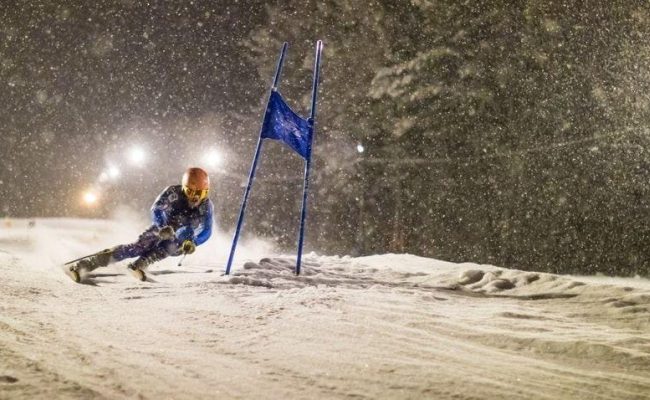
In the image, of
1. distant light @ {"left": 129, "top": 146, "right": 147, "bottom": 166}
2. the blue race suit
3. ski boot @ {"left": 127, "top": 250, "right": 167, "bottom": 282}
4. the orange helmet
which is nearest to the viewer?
ski boot @ {"left": 127, "top": 250, "right": 167, "bottom": 282}

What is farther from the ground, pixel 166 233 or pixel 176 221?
pixel 176 221

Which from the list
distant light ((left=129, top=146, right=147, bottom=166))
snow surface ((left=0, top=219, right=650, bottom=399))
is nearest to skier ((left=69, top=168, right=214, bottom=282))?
snow surface ((left=0, top=219, right=650, bottom=399))

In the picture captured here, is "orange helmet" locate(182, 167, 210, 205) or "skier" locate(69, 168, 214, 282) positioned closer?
"skier" locate(69, 168, 214, 282)

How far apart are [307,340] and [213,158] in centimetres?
1767

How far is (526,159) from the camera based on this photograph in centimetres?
1498

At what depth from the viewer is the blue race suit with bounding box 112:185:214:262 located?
251 inches

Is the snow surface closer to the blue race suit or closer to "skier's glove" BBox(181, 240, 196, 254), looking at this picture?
"skier's glove" BBox(181, 240, 196, 254)

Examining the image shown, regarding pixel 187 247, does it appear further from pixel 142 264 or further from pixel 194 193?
pixel 194 193

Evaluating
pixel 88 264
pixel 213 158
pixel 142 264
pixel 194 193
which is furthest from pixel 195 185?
pixel 213 158

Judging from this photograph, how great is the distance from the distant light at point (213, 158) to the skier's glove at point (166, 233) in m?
13.9

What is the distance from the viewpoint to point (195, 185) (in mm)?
6773

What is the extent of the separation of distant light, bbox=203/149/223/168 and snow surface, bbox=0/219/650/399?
45.8 feet

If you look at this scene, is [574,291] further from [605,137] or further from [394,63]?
[394,63]

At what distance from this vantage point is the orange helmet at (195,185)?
22.2ft
